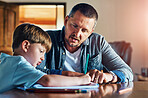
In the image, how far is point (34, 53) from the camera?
1.01m

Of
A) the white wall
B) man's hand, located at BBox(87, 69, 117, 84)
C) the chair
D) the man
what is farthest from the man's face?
the white wall

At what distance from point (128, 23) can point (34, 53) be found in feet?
15.3

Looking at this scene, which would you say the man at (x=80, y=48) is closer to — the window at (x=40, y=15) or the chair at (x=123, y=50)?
the chair at (x=123, y=50)

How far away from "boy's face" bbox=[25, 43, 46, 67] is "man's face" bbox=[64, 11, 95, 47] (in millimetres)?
479

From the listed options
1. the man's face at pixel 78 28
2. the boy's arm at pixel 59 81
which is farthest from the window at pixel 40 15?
the boy's arm at pixel 59 81

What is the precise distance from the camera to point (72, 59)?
5.40 feet

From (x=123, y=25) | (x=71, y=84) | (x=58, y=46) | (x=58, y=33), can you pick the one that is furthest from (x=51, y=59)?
(x=123, y=25)

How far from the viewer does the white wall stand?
5.31 metres

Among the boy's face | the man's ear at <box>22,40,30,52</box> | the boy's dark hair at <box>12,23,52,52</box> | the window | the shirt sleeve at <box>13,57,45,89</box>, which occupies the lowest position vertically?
the shirt sleeve at <box>13,57,45,89</box>

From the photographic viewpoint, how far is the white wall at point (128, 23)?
17.4 feet

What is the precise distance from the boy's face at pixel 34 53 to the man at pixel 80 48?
19.3 inches

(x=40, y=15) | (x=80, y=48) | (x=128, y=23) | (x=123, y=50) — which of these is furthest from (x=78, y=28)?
(x=40, y=15)

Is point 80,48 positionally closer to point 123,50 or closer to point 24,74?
point 24,74

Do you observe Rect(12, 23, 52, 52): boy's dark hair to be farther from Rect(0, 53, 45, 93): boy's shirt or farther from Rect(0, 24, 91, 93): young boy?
Rect(0, 53, 45, 93): boy's shirt
